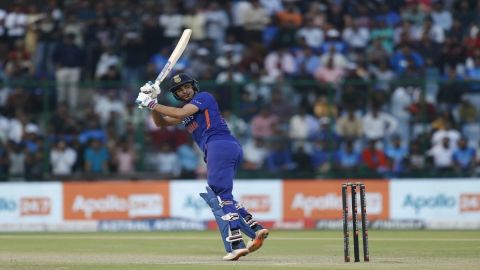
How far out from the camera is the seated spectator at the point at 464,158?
19.7 metres

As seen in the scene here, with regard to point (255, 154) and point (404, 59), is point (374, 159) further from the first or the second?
point (404, 59)

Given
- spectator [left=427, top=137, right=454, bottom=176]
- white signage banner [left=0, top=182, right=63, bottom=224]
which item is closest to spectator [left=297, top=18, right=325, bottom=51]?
spectator [left=427, top=137, right=454, bottom=176]

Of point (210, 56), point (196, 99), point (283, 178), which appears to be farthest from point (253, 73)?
point (196, 99)

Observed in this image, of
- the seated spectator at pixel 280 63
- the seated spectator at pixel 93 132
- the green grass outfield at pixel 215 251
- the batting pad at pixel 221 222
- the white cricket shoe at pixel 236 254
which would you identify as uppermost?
the seated spectator at pixel 280 63

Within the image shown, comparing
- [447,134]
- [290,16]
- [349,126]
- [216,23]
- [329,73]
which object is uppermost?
[290,16]

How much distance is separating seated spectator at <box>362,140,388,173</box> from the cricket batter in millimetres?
8158

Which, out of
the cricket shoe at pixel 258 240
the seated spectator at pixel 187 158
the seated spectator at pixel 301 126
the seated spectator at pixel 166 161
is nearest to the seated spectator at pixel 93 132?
the seated spectator at pixel 166 161

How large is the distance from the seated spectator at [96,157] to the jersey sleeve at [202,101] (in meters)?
8.25

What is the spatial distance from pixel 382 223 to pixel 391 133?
68.6 inches

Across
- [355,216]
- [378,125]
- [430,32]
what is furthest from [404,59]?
[355,216]

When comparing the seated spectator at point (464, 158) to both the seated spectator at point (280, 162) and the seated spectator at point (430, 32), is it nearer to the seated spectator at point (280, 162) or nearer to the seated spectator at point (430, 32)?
the seated spectator at point (280, 162)

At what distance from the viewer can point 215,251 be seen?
515 inches

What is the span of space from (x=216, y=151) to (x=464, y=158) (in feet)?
30.1

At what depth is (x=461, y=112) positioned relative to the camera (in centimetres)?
1992
